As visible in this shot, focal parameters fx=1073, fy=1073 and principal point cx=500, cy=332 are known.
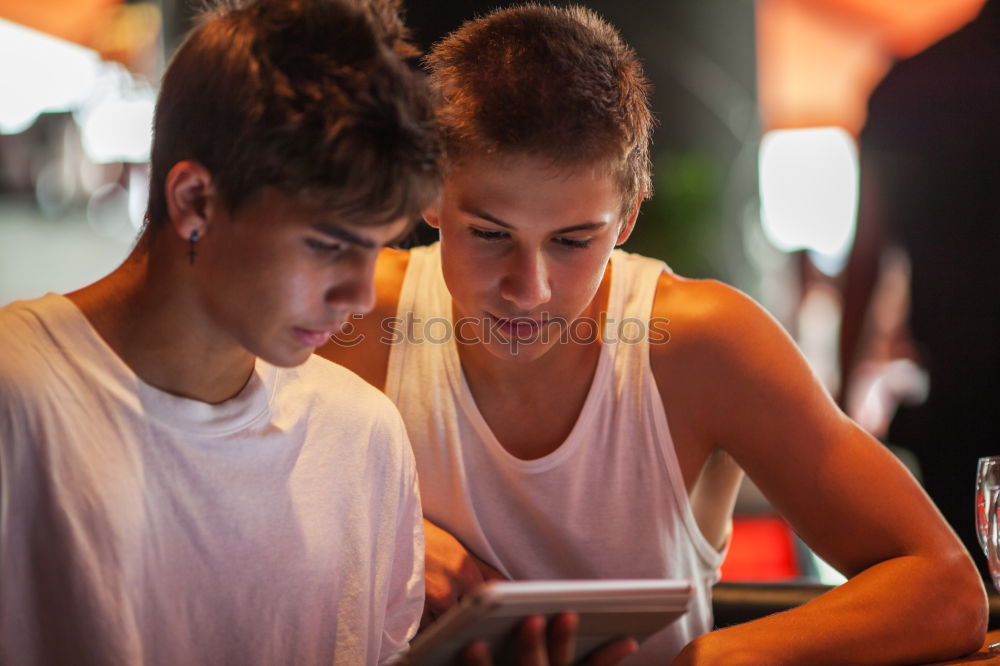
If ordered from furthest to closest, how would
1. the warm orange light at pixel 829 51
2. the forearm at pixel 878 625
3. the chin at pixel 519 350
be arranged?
the warm orange light at pixel 829 51 < the chin at pixel 519 350 < the forearm at pixel 878 625

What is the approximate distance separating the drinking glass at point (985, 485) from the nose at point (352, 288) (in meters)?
0.93

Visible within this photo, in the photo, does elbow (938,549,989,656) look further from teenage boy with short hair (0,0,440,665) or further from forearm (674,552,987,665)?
teenage boy with short hair (0,0,440,665)

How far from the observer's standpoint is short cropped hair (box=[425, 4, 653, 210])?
1.54 metres

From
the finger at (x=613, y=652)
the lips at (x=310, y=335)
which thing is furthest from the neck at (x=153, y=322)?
the finger at (x=613, y=652)

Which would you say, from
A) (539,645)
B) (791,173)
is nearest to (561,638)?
(539,645)

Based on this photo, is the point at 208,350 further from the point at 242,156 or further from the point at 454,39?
the point at 454,39

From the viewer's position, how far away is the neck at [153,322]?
1279 mm

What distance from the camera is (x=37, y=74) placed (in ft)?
19.1

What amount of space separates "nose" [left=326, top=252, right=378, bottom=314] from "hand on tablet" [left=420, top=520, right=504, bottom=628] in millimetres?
546

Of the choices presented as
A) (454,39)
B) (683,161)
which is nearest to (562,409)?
(454,39)

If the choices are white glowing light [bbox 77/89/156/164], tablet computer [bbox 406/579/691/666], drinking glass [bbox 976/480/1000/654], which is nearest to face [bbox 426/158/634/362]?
tablet computer [bbox 406/579/691/666]

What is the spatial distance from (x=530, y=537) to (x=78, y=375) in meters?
0.84

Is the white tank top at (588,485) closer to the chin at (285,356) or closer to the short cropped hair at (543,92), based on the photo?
the short cropped hair at (543,92)

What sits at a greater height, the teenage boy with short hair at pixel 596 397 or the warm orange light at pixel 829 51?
the warm orange light at pixel 829 51
